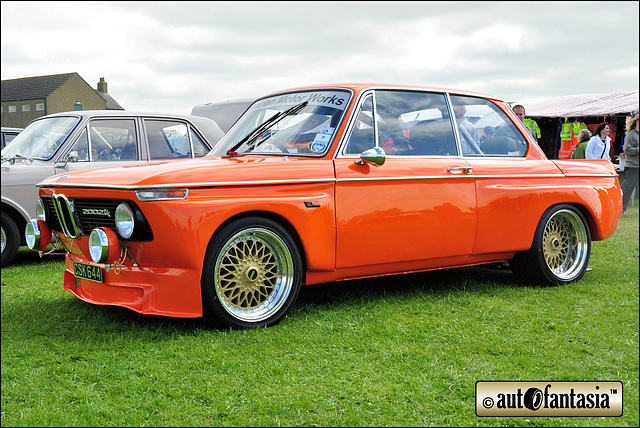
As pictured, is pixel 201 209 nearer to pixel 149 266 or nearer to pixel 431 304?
pixel 149 266

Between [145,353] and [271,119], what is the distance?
2282mm

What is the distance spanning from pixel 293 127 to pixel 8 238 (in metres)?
4.03

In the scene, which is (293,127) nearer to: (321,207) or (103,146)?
(321,207)

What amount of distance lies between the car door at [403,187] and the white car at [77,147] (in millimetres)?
4071

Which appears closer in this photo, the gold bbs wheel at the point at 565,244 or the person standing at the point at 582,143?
the gold bbs wheel at the point at 565,244

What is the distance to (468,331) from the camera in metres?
4.43

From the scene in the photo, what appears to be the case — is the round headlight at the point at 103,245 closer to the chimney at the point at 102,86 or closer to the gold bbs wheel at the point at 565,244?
the gold bbs wheel at the point at 565,244

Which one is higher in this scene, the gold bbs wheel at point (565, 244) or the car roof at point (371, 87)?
the car roof at point (371, 87)

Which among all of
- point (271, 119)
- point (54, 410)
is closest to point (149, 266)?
point (54, 410)

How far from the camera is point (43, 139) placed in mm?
7934

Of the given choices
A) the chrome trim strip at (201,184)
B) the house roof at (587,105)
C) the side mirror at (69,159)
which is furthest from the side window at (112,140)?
the house roof at (587,105)

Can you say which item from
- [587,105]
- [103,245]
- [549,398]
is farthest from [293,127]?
[587,105]

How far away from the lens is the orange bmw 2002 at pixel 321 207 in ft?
13.6

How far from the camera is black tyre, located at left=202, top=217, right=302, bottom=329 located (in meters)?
4.25
